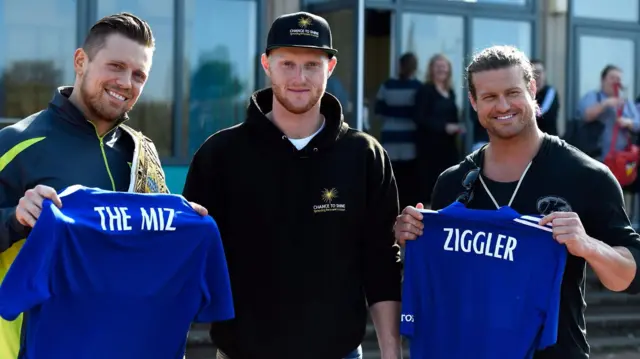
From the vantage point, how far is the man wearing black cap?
3.62 metres

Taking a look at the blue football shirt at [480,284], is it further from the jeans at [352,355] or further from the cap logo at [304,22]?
the cap logo at [304,22]

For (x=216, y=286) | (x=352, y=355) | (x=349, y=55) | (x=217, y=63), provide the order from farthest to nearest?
(x=217, y=63), (x=349, y=55), (x=352, y=355), (x=216, y=286)

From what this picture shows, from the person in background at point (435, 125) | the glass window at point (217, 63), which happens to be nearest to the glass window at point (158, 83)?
the glass window at point (217, 63)

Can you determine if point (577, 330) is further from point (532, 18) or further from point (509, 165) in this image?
point (532, 18)

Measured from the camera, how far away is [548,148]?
3648mm

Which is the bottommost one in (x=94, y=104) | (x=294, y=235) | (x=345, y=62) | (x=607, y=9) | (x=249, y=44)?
(x=294, y=235)

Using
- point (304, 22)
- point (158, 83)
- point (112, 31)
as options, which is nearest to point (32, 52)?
point (158, 83)

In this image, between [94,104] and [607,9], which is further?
[607,9]

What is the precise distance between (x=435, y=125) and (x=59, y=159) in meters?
5.79

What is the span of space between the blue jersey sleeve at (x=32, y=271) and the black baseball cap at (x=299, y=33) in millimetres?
1115

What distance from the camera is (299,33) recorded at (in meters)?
3.62

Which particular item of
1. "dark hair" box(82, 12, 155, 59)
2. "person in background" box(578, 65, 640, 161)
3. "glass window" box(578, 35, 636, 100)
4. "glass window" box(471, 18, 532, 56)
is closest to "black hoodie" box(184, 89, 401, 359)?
"dark hair" box(82, 12, 155, 59)

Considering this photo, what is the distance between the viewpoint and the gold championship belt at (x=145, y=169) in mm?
3600

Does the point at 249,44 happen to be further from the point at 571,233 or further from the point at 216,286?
the point at 571,233
